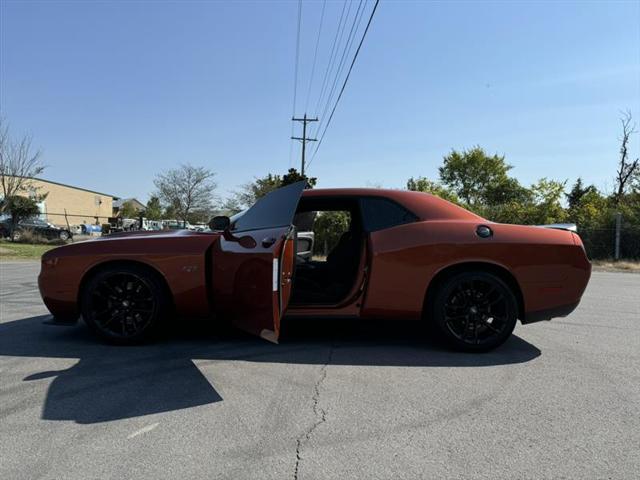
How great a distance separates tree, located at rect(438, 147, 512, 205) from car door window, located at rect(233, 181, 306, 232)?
5295cm

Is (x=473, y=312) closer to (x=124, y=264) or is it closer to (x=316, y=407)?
(x=316, y=407)

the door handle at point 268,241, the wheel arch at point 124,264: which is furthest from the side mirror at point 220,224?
the door handle at point 268,241

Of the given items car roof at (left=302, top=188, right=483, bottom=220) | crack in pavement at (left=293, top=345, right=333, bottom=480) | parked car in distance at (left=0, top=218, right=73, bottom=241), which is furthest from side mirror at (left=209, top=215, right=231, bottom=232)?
parked car in distance at (left=0, top=218, right=73, bottom=241)

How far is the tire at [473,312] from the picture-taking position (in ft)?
13.9

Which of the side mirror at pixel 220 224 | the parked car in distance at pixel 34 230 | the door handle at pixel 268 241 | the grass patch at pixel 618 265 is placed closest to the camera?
the door handle at pixel 268 241

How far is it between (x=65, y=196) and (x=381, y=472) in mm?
67577

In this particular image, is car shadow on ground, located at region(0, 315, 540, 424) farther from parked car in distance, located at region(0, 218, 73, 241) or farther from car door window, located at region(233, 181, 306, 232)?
parked car in distance, located at region(0, 218, 73, 241)

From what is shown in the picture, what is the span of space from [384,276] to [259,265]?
46.8 inches

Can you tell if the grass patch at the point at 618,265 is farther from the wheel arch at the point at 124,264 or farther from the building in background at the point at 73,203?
the building in background at the point at 73,203

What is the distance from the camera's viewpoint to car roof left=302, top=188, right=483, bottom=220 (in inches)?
173

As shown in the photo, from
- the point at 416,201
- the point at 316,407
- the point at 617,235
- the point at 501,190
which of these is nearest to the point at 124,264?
the point at 316,407

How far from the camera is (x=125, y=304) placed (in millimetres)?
4375

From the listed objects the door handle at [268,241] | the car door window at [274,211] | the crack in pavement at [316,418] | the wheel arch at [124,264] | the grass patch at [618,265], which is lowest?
the crack in pavement at [316,418]

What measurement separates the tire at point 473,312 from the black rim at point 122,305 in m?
2.63
